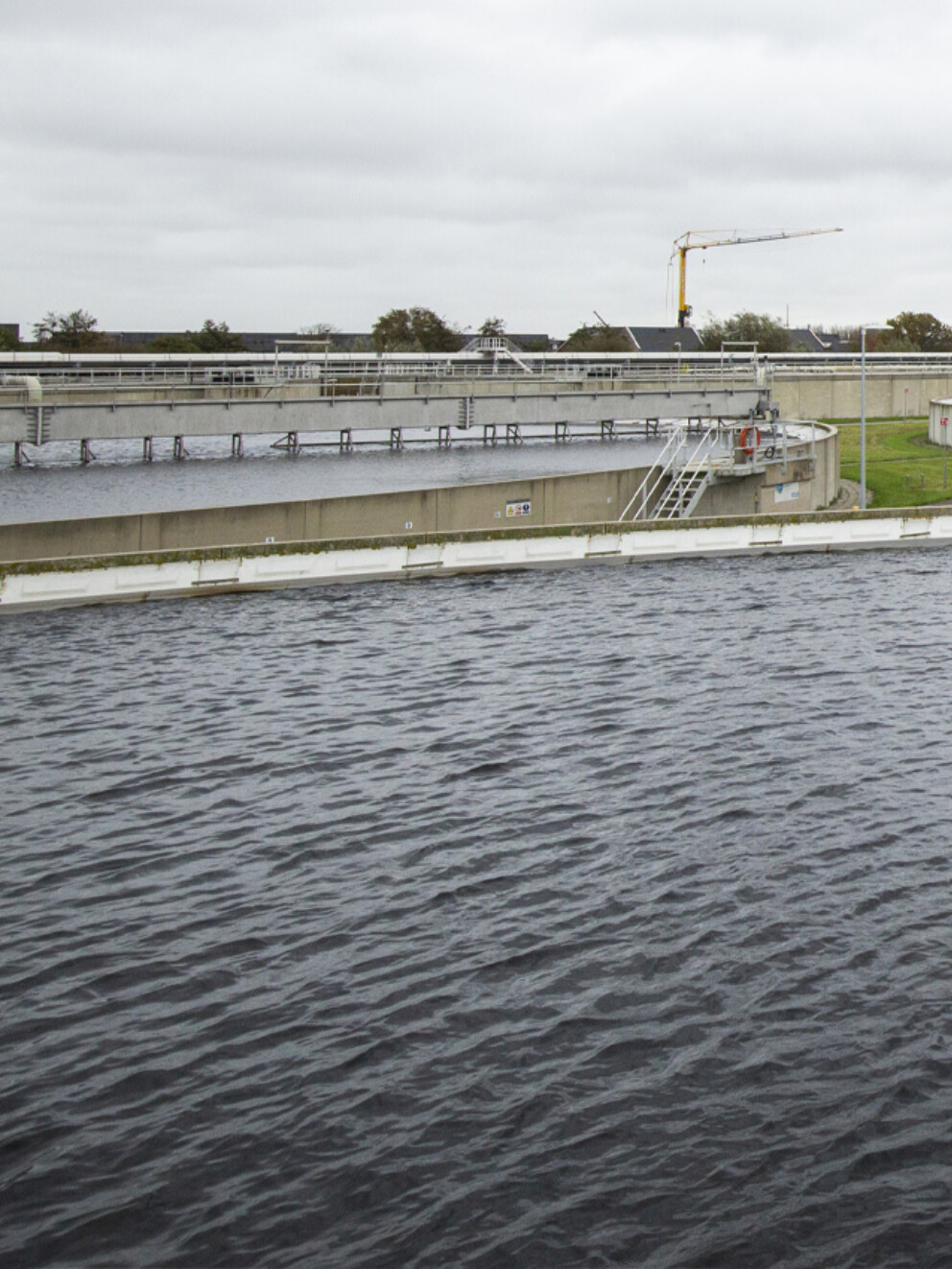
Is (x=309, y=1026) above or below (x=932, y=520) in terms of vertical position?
below

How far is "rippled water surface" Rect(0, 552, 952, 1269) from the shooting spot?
994 cm

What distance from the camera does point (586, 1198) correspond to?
32.7 feet

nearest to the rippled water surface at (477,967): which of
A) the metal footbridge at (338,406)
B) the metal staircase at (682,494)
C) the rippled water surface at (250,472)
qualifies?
the rippled water surface at (250,472)

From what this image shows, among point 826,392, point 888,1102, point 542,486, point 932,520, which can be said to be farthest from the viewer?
point 826,392

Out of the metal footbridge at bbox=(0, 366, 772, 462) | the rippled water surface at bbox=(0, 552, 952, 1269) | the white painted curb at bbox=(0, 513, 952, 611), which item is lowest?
the rippled water surface at bbox=(0, 552, 952, 1269)

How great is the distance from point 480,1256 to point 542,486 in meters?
41.8

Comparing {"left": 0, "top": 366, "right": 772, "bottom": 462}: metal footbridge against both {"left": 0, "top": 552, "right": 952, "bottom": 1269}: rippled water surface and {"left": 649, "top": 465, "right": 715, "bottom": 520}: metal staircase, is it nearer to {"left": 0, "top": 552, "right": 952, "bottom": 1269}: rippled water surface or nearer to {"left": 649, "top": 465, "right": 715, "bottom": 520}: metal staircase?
{"left": 649, "top": 465, "right": 715, "bottom": 520}: metal staircase

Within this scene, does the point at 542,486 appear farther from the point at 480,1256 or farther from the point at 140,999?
the point at 480,1256

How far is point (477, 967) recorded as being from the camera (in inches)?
535

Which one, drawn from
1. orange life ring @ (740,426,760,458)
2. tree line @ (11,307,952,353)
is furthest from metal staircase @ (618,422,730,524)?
tree line @ (11,307,952,353)

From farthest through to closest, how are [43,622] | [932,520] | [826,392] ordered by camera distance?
1. [826,392]
2. [932,520]
3. [43,622]

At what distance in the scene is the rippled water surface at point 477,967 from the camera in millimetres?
9938

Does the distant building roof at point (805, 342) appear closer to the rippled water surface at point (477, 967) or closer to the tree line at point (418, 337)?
the tree line at point (418, 337)

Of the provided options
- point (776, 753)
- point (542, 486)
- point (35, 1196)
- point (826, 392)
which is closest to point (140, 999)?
point (35, 1196)
